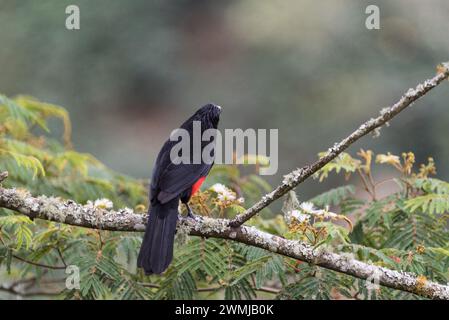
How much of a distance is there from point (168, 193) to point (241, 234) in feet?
1.85

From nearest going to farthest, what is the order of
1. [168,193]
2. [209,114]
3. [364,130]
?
[364,130] → [168,193] → [209,114]

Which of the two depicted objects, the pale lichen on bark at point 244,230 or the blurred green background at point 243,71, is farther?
the blurred green background at point 243,71

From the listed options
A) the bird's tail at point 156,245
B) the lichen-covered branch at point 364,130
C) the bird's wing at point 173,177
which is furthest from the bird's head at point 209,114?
the lichen-covered branch at point 364,130

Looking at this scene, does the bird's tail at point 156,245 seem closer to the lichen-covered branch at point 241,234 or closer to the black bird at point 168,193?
the black bird at point 168,193

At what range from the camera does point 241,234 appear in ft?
10.7

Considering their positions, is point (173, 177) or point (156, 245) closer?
point (156, 245)

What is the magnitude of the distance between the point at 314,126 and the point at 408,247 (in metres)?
7.23

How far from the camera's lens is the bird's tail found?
3.35 m

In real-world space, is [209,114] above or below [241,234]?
above

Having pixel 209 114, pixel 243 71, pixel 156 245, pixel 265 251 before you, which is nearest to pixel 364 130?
pixel 265 251

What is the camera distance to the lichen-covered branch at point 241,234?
3.16m

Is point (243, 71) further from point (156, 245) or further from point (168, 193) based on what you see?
point (156, 245)

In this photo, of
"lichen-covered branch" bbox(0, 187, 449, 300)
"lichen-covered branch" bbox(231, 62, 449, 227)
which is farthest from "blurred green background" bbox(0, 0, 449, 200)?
"lichen-covered branch" bbox(231, 62, 449, 227)

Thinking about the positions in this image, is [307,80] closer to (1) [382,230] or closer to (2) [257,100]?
(2) [257,100]
